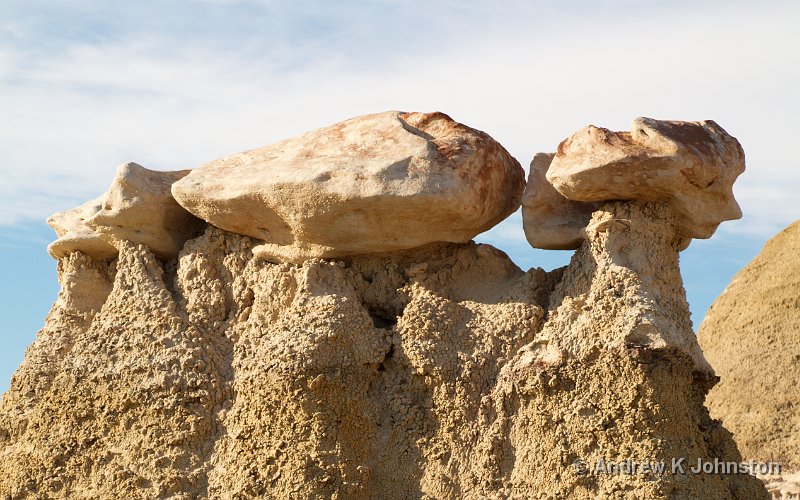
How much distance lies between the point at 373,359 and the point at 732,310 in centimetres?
652

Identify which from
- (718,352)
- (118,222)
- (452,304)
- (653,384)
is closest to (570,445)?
(653,384)

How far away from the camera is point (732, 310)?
14.3 metres

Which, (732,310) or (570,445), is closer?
(570,445)

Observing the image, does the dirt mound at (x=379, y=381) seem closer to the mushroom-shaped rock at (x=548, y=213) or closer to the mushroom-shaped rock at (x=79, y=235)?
the mushroom-shaped rock at (x=548, y=213)

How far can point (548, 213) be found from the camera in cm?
881

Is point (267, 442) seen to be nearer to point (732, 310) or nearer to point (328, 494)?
point (328, 494)

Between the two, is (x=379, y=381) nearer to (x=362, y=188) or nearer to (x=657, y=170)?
(x=362, y=188)

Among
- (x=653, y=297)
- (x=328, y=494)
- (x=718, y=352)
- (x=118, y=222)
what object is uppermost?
(x=718, y=352)

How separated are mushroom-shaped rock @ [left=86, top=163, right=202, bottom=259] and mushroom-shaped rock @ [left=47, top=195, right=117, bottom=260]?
93mm

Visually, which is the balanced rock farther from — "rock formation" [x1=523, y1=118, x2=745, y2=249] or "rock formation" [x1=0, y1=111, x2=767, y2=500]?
"rock formation" [x1=523, y1=118, x2=745, y2=249]

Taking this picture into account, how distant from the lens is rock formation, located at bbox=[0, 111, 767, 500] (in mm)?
8078

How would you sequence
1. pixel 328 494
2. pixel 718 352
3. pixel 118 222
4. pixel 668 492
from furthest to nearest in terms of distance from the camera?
pixel 718 352, pixel 118 222, pixel 328 494, pixel 668 492

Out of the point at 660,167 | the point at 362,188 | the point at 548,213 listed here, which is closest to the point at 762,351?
Result: the point at 548,213

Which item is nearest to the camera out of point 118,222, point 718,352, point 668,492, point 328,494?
point 668,492
